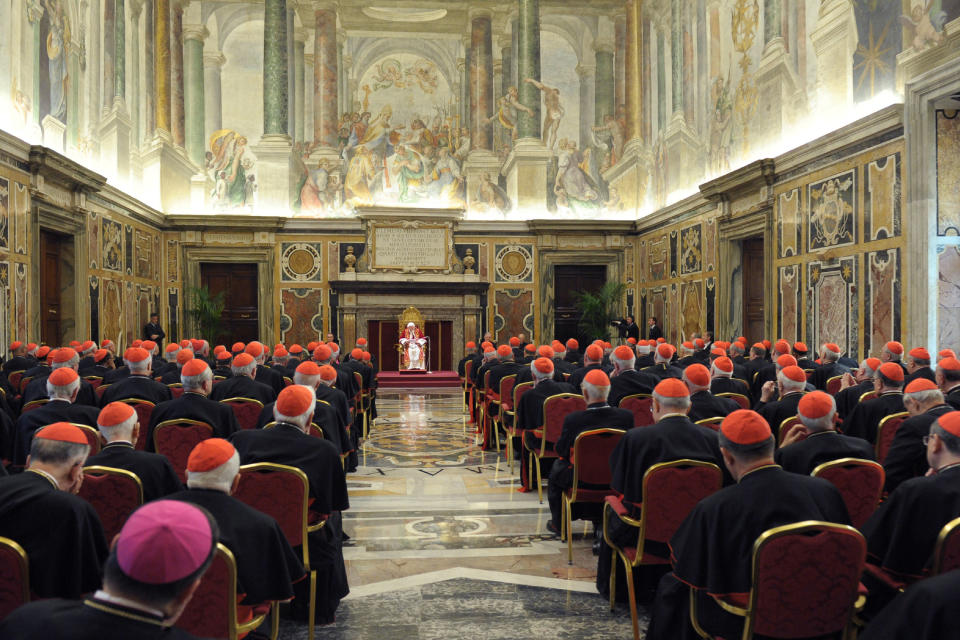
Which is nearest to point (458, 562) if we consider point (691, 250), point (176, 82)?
point (691, 250)

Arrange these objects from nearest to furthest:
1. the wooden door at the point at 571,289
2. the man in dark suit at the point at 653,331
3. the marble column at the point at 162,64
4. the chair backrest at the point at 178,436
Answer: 1. the chair backrest at the point at 178,436
2. the man in dark suit at the point at 653,331
3. the marble column at the point at 162,64
4. the wooden door at the point at 571,289

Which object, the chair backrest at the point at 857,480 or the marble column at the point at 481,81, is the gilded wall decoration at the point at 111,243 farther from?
the chair backrest at the point at 857,480

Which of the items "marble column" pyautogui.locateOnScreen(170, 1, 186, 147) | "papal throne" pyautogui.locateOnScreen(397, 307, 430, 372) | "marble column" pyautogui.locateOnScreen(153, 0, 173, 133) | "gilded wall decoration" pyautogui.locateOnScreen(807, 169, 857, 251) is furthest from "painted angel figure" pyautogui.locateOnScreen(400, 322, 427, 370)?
"gilded wall decoration" pyautogui.locateOnScreen(807, 169, 857, 251)

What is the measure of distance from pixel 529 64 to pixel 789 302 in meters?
10.7

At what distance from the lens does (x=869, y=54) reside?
10117 millimetres

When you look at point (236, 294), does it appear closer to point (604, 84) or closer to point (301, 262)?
point (301, 262)

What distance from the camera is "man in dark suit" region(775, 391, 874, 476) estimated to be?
3.60 m

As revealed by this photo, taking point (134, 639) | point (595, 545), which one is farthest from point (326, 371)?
point (134, 639)

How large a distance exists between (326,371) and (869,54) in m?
8.75

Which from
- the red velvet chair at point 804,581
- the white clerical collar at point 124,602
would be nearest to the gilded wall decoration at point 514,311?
the red velvet chair at point 804,581

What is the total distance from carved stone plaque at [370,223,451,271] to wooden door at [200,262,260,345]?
3.46m

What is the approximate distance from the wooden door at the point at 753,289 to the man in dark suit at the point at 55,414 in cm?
1192

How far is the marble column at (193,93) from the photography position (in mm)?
19625

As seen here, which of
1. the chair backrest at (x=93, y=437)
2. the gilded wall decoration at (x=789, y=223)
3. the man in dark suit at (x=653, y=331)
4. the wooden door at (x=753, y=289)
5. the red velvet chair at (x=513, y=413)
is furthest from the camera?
the man in dark suit at (x=653, y=331)
